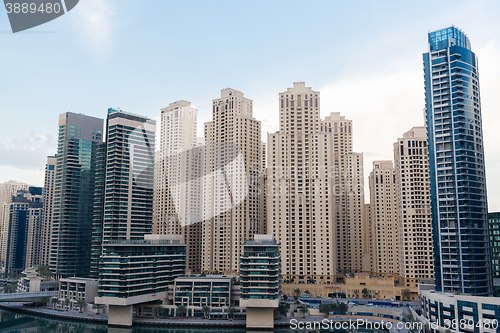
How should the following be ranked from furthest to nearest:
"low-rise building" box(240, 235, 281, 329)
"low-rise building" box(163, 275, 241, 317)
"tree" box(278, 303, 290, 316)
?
"low-rise building" box(163, 275, 241, 317)
"tree" box(278, 303, 290, 316)
"low-rise building" box(240, 235, 281, 329)

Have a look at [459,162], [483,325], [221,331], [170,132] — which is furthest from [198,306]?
[170,132]

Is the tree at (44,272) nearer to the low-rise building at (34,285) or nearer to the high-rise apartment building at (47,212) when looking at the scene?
the low-rise building at (34,285)

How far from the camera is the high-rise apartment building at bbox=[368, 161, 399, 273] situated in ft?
161

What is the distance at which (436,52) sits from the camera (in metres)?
32.4

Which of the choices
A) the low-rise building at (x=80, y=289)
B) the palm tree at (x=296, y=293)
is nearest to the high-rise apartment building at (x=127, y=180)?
the low-rise building at (x=80, y=289)

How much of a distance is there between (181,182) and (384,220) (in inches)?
1033

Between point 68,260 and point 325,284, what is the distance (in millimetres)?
28940

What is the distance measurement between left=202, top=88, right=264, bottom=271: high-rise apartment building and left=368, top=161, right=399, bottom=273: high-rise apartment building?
14.2 m

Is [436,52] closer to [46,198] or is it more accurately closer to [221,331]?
[221,331]

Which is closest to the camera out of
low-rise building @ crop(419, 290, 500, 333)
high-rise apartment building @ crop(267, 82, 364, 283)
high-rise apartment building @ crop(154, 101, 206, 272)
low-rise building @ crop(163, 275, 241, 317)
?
low-rise building @ crop(419, 290, 500, 333)

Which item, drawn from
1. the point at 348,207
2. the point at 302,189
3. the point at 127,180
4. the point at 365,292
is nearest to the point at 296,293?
the point at 365,292

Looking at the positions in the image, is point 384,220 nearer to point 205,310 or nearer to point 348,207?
point 348,207

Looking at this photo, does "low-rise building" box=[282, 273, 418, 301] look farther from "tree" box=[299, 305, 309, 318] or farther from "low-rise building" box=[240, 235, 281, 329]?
"low-rise building" box=[240, 235, 281, 329]

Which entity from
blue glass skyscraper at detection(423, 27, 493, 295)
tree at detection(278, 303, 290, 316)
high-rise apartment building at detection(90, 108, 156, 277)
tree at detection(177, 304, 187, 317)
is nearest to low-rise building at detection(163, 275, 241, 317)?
tree at detection(177, 304, 187, 317)
